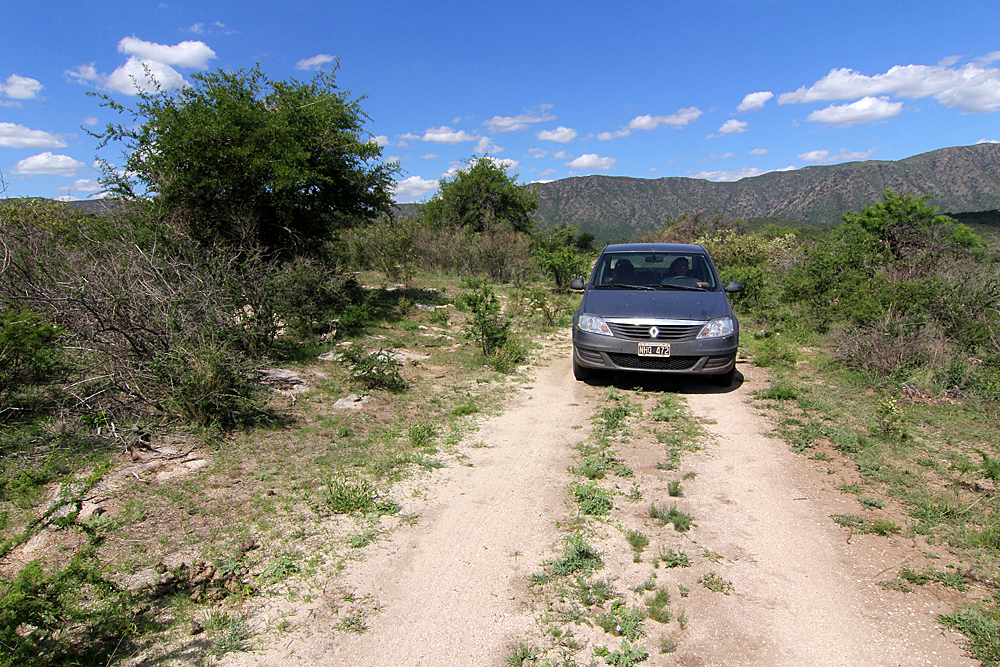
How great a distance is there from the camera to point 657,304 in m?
7.45

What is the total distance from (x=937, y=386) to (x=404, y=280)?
44.6 ft

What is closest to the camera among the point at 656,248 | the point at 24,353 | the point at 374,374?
the point at 24,353

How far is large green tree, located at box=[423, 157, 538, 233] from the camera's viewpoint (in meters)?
30.5

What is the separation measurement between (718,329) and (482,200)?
25.7 m

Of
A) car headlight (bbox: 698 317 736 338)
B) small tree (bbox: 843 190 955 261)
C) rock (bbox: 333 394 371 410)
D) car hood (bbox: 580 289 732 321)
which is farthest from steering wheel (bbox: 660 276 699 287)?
small tree (bbox: 843 190 955 261)

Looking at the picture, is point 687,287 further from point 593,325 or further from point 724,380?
point 593,325

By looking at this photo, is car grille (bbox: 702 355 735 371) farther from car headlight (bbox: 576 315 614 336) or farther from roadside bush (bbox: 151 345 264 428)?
roadside bush (bbox: 151 345 264 428)

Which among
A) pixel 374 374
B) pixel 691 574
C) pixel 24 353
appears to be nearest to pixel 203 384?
pixel 24 353

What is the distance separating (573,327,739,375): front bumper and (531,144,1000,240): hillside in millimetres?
89308

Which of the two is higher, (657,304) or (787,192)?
(787,192)

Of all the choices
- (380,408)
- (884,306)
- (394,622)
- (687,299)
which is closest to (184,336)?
(380,408)

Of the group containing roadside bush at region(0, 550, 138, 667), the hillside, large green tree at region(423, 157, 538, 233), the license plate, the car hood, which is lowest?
roadside bush at region(0, 550, 138, 667)

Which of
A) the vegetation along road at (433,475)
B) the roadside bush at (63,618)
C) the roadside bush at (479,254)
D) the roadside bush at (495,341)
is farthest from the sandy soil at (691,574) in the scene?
the roadside bush at (479,254)

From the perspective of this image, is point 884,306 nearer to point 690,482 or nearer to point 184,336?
point 690,482
